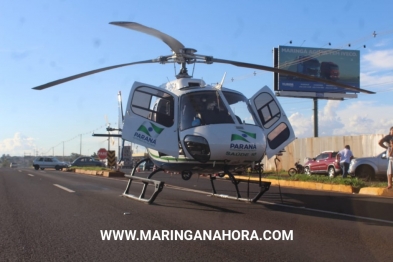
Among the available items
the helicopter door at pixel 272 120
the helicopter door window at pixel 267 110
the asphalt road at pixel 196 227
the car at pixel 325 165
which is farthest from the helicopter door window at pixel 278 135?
the car at pixel 325 165

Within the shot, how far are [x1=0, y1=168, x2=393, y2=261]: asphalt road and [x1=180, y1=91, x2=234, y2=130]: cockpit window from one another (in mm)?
1893

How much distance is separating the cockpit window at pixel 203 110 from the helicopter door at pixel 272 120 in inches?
40.0

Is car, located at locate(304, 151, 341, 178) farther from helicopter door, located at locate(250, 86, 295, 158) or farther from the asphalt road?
helicopter door, located at locate(250, 86, 295, 158)

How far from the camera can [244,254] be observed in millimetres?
6121

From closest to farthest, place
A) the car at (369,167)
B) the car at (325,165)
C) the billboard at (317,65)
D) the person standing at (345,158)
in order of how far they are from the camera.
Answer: the person standing at (345,158) < the car at (369,167) < the car at (325,165) < the billboard at (317,65)

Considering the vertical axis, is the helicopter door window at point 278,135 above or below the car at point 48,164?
above

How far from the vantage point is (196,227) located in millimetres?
7898

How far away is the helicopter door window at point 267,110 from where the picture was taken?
36.2ft

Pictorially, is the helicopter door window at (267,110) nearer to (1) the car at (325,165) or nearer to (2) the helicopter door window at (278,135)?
(2) the helicopter door window at (278,135)

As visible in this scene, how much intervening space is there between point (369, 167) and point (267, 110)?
11.7 m

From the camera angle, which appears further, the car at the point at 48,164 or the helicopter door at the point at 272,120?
the car at the point at 48,164

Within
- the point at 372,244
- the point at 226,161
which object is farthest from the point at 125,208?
the point at 372,244

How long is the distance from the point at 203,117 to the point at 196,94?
753 millimetres

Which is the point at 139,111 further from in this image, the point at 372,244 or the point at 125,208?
the point at 372,244
